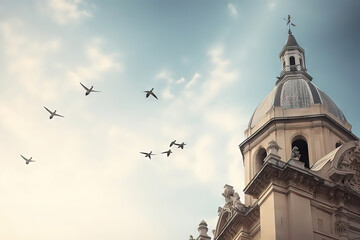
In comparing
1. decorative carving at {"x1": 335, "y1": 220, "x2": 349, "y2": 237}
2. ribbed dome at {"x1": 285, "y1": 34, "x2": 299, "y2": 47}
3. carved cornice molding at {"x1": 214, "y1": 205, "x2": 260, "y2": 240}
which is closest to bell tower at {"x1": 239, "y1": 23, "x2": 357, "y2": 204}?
carved cornice molding at {"x1": 214, "y1": 205, "x2": 260, "y2": 240}

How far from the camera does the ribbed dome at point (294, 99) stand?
3666cm

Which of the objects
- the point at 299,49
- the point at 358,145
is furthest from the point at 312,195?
the point at 299,49

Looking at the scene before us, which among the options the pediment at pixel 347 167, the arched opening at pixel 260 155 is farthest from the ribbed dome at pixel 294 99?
the pediment at pixel 347 167

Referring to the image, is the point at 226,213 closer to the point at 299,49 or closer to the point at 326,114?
the point at 326,114

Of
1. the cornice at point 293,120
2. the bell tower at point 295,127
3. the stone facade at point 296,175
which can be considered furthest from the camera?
the cornice at point 293,120

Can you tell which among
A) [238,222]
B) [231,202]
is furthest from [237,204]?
[231,202]

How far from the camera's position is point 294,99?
121 feet

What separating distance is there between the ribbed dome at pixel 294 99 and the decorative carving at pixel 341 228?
9.27 m

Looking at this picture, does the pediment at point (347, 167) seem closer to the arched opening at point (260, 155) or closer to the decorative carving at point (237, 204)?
the decorative carving at point (237, 204)

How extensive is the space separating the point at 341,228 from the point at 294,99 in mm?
10527

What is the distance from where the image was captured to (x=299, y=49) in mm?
44188

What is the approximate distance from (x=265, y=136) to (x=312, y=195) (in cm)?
733

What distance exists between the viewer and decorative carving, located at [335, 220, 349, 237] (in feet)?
93.1

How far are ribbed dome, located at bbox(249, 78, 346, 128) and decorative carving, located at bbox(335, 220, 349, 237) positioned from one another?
9.27m
